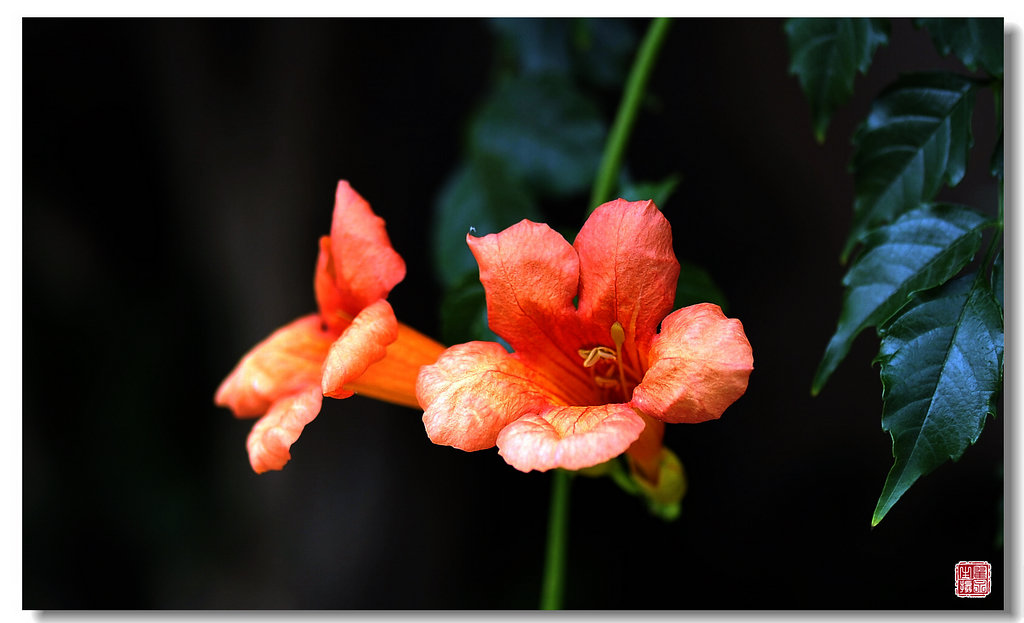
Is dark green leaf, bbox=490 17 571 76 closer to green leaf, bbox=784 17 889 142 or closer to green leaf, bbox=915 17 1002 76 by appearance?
green leaf, bbox=784 17 889 142

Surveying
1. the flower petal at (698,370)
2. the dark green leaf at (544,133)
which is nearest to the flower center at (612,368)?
the flower petal at (698,370)

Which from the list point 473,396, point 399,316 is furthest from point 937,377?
point 399,316

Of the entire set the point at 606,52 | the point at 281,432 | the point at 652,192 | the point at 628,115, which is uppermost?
the point at 606,52

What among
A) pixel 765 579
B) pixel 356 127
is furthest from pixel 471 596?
pixel 356 127

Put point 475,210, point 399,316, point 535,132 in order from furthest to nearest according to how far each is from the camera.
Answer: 1. point 399,316
2. point 535,132
3. point 475,210

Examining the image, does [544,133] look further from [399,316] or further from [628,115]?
[399,316]

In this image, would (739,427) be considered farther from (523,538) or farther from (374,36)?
(374,36)

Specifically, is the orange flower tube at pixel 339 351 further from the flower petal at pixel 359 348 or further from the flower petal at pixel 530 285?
the flower petal at pixel 530 285
